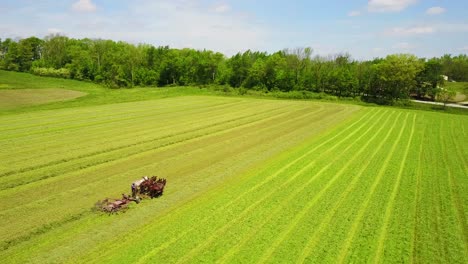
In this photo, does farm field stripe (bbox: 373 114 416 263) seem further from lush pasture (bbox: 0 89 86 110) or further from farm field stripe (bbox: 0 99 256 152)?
lush pasture (bbox: 0 89 86 110)

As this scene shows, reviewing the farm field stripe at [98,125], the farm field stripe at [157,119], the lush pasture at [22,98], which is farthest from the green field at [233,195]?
the lush pasture at [22,98]

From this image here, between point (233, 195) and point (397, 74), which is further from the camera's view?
point (397, 74)

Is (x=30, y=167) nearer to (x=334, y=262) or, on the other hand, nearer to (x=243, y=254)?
(x=243, y=254)

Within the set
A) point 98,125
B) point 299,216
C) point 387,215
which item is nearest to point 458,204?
point 387,215

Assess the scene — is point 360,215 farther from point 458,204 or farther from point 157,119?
point 157,119

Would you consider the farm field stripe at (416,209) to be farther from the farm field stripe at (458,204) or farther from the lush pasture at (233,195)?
the farm field stripe at (458,204)

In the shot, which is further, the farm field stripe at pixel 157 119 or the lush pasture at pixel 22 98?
the lush pasture at pixel 22 98
